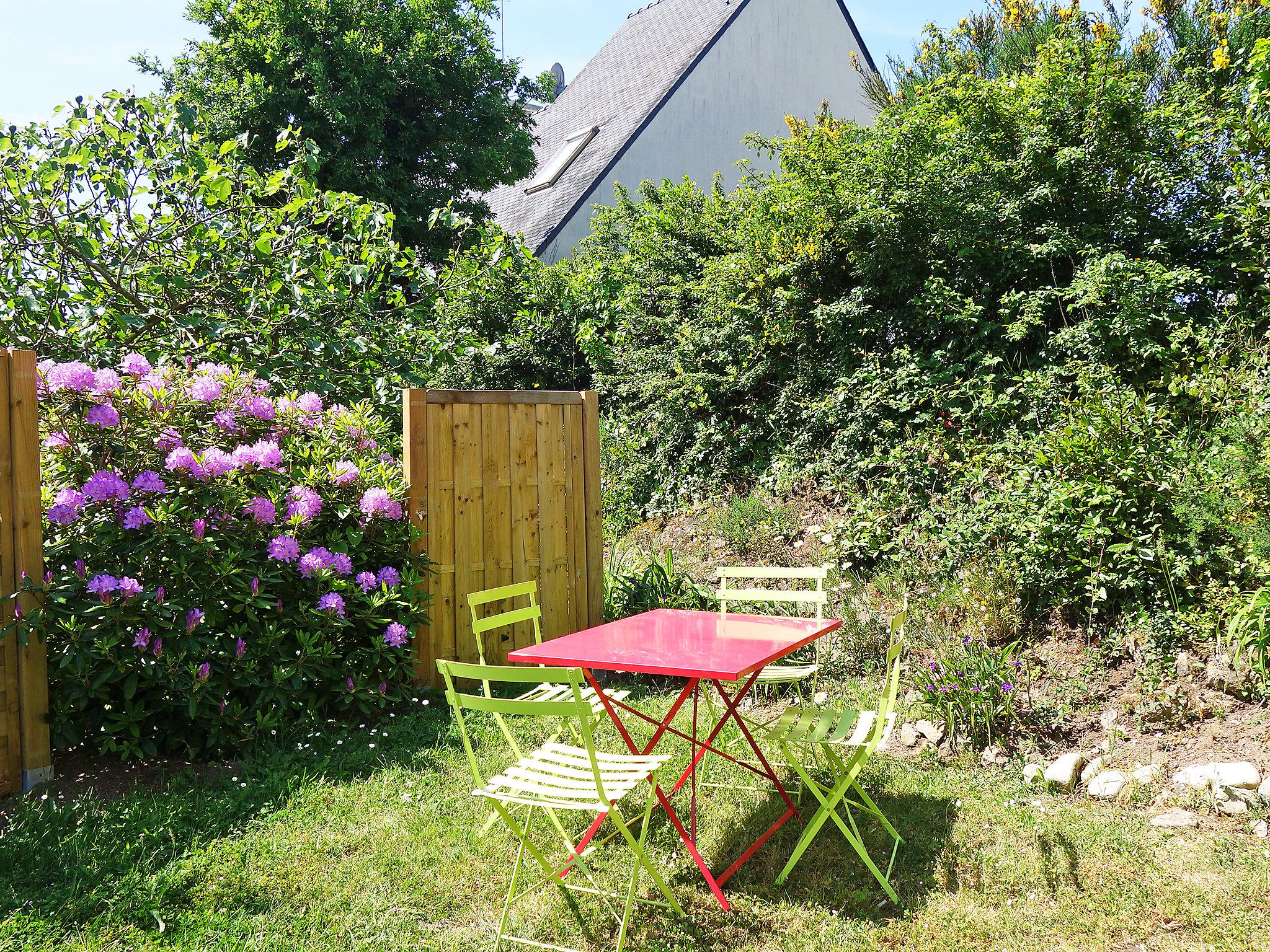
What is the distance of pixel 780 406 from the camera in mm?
8258

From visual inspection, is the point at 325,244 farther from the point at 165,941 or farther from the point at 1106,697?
the point at 1106,697

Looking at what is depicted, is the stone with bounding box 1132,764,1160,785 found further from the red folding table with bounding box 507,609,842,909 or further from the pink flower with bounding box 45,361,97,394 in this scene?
the pink flower with bounding box 45,361,97,394

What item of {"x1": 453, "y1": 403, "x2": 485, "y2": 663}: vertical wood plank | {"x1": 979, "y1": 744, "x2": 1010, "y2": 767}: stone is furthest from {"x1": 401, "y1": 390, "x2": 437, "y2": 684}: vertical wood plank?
{"x1": 979, "y1": 744, "x2": 1010, "y2": 767}: stone

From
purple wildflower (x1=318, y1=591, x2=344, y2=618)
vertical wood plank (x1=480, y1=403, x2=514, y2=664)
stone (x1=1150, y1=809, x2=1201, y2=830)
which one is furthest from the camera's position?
vertical wood plank (x1=480, y1=403, x2=514, y2=664)

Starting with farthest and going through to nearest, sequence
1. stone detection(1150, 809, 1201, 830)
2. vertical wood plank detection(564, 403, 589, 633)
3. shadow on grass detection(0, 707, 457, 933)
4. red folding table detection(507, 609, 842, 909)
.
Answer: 1. vertical wood plank detection(564, 403, 589, 633)
2. stone detection(1150, 809, 1201, 830)
3. red folding table detection(507, 609, 842, 909)
4. shadow on grass detection(0, 707, 457, 933)

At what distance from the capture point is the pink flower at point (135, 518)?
4215mm

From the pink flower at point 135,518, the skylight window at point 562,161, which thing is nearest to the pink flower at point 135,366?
the pink flower at point 135,518

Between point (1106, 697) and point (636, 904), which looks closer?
point (636, 904)

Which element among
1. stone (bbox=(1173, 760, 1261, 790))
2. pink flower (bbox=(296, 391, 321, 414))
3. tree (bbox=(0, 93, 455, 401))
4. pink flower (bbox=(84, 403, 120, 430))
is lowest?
stone (bbox=(1173, 760, 1261, 790))

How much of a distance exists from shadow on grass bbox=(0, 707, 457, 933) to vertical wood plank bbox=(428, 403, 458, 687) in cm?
88

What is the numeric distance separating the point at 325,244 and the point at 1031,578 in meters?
5.65

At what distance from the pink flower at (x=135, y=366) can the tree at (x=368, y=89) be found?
9153mm

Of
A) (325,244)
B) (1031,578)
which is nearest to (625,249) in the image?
(325,244)

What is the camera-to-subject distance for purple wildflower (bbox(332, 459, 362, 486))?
5055 mm
